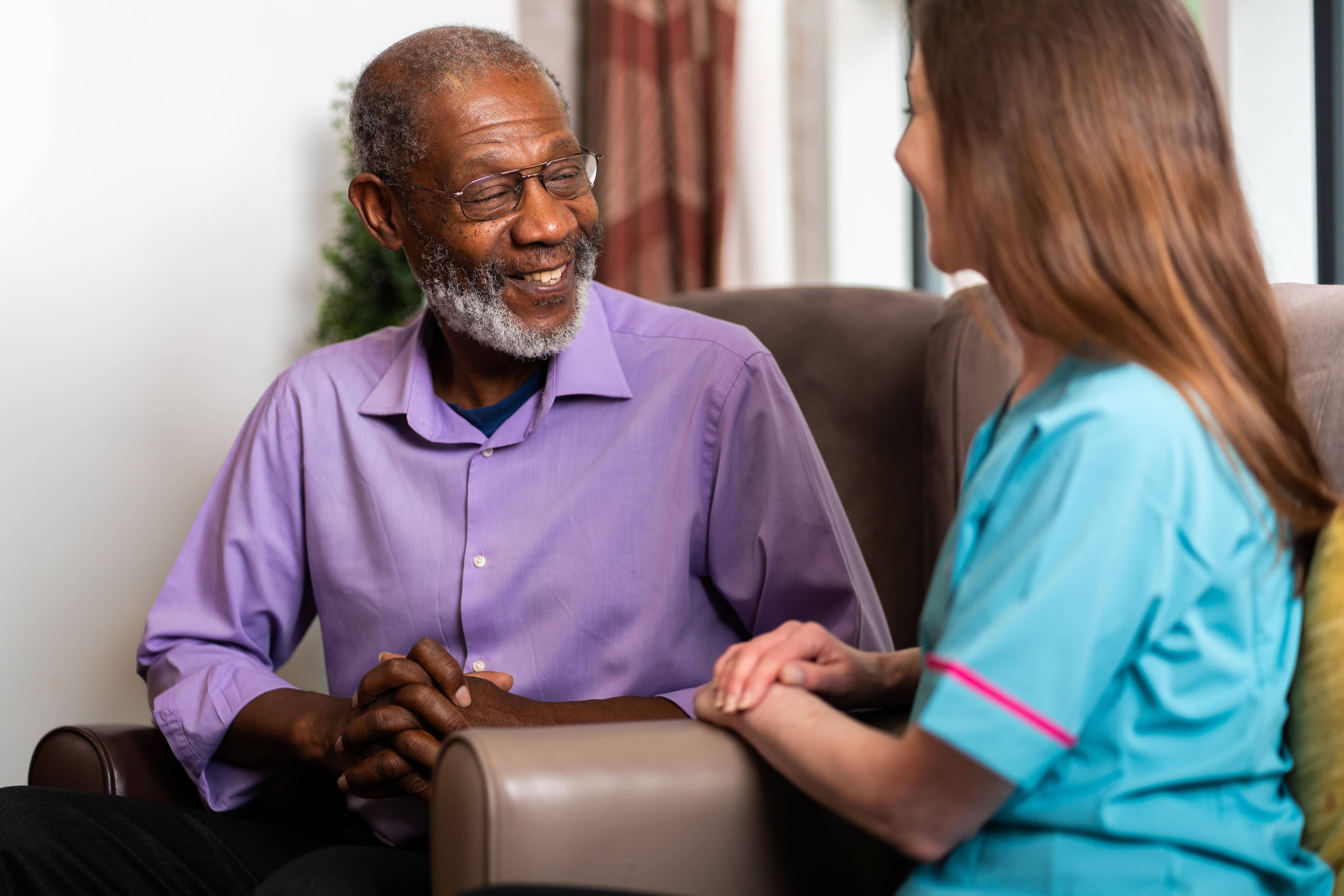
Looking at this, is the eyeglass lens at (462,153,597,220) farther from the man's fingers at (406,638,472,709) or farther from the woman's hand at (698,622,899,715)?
the woman's hand at (698,622,899,715)

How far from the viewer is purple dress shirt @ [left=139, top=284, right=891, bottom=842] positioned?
1335 mm

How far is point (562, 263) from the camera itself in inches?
56.6

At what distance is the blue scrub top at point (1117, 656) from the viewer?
72cm

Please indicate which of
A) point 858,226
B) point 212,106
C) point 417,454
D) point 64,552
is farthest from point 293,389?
point 858,226

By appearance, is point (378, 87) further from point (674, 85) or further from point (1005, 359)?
point (674, 85)

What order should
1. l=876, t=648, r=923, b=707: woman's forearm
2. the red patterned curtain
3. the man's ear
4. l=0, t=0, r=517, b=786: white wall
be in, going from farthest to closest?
the red patterned curtain → l=0, t=0, r=517, b=786: white wall → the man's ear → l=876, t=648, r=923, b=707: woman's forearm

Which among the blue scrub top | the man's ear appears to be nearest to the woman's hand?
the blue scrub top

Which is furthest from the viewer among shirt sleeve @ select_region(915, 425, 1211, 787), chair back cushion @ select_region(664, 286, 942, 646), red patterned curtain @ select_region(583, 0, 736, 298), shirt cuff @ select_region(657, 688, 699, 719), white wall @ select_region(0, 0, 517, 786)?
red patterned curtain @ select_region(583, 0, 736, 298)

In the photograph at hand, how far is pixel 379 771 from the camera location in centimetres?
116

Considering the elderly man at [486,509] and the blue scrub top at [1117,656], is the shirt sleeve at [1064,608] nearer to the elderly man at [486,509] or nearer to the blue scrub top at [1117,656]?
the blue scrub top at [1117,656]

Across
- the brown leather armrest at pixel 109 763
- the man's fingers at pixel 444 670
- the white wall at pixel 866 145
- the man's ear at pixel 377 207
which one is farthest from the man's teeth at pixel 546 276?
the white wall at pixel 866 145

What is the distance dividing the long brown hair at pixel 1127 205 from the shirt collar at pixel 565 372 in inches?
25.5

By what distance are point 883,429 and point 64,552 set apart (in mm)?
1430

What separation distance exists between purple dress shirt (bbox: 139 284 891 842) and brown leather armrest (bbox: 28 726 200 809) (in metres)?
0.04
